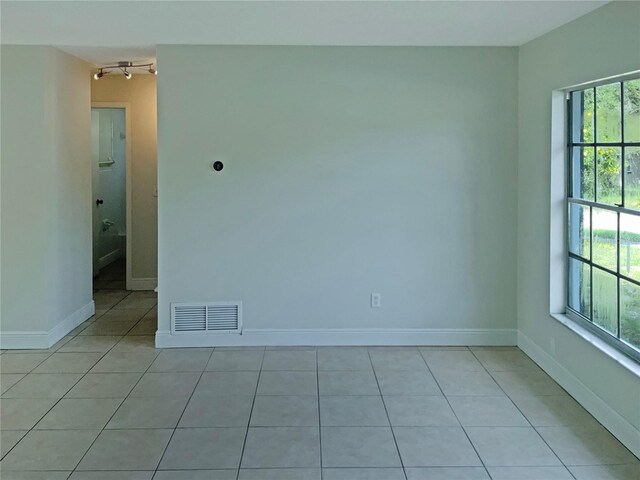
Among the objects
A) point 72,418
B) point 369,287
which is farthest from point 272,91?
point 72,418

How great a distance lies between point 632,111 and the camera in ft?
10.9

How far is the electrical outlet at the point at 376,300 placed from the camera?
4.89 meters

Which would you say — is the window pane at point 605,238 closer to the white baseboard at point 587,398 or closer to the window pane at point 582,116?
the window pane at point 582,116

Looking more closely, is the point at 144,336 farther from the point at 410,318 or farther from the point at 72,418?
the point at 410,318

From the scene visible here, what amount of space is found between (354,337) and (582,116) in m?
2.30

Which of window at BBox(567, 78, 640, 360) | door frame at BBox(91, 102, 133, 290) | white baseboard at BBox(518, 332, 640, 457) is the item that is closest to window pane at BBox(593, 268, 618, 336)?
window at BBox(567, 78, 640, 360)

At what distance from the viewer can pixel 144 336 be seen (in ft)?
17.0

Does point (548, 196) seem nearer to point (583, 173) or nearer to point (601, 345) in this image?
point (583, 173)

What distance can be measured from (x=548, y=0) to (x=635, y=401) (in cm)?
213

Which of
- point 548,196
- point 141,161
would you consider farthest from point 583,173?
point 141,161

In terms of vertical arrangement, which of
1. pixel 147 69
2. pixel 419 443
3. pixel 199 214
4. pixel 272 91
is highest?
pixel 147 69

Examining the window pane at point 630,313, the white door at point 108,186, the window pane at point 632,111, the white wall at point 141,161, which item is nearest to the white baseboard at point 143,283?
the white wall at point 141,161

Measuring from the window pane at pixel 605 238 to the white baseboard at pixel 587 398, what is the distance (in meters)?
0.74

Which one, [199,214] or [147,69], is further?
[147,69]
